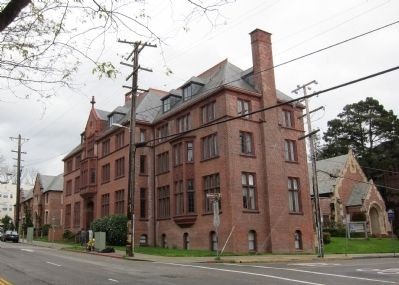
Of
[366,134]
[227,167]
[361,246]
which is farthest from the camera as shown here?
[366,134]

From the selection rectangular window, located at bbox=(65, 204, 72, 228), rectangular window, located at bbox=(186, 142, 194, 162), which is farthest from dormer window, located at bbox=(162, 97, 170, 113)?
rectangular window, located at bbox=(65, 204, 72, 228)

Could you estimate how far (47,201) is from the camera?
7925 cm

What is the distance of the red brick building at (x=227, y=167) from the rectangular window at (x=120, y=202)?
19 centimetres

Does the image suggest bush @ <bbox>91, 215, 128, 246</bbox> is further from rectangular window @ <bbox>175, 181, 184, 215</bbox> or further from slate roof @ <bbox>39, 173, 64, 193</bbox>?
slate roof @ <bbox>39, 173, 64, 193</bbox>

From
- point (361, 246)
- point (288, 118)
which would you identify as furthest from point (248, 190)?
point (361, 246)

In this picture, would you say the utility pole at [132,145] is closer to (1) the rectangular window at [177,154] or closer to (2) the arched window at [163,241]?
(1) the rectangular window at [177,154]

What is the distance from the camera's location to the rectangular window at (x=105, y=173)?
157ft

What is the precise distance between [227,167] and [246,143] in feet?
9.65

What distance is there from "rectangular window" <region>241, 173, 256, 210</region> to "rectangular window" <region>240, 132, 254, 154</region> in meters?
1.75

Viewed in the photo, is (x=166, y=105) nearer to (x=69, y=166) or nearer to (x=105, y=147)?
(x=105, y=147)

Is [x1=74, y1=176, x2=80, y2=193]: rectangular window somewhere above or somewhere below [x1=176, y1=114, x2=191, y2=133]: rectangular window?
below

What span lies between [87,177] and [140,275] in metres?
35.3

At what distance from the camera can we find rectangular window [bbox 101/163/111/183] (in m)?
47.8

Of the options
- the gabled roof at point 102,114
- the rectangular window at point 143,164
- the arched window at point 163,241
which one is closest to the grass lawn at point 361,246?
the arched window at point 163,241
